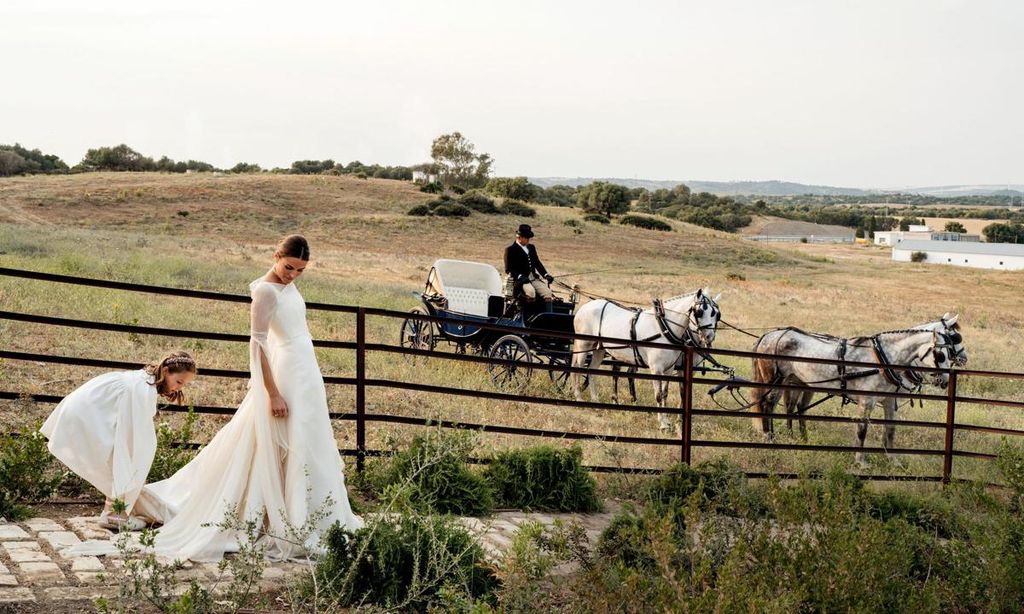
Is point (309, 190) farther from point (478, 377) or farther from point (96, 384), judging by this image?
point (96, 384)

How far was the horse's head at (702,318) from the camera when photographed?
519 inches

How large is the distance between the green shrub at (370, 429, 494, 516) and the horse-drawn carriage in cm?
662

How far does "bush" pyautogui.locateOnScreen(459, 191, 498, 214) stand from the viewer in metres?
67.6

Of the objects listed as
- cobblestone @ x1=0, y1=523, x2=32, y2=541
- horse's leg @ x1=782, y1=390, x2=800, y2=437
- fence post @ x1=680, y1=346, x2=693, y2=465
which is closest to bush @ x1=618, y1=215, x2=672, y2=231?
horse's leg @ x1=782, y1=390, x2=800, y2=437

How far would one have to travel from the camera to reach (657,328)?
13883 mm

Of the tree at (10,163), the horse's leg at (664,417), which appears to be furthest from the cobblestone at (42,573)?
the tree at (10,163)

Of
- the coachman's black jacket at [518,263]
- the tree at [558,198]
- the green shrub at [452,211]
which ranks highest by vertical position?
the tree at [558,198]

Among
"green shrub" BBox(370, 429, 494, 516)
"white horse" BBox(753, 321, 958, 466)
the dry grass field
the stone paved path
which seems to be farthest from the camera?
the dry grass field

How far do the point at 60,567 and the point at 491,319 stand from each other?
32.9ft

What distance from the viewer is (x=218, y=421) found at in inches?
394

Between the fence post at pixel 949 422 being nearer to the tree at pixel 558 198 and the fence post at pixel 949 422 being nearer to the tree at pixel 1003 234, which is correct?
the tree at pixel 558 198

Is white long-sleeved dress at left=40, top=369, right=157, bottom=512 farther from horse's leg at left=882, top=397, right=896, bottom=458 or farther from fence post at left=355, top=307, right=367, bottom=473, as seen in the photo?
horse's leg at left=882, top=397, right=896, bottom=458

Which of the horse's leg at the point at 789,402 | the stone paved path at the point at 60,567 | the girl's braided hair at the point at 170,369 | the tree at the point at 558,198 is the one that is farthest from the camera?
the tree at the point at 558,198

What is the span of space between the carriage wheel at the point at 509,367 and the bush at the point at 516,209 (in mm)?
54160
